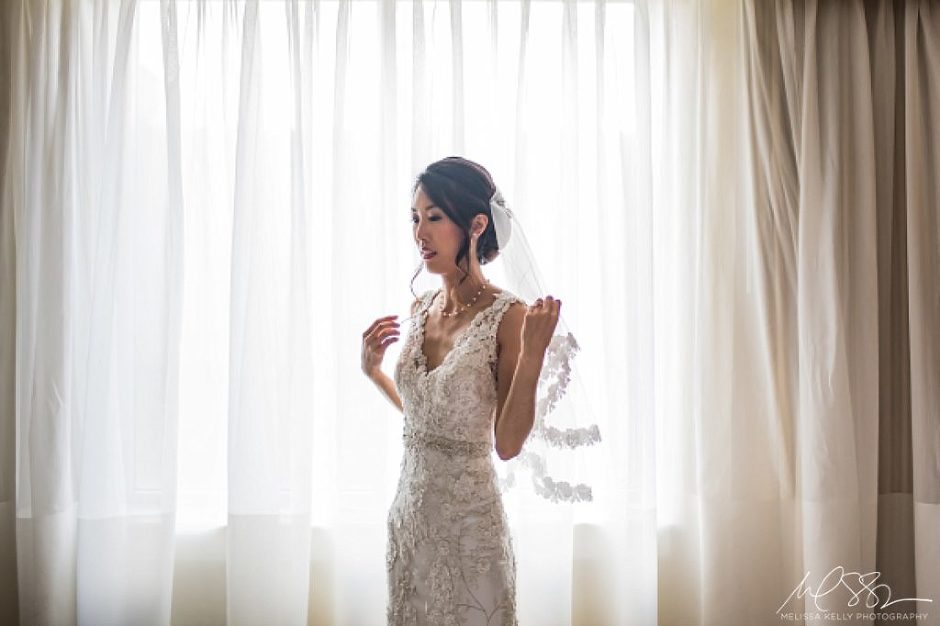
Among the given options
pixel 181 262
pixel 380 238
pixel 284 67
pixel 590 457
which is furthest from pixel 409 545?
pixel 284 67

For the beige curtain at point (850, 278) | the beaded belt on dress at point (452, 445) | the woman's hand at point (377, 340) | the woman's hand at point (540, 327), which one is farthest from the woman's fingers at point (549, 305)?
the beige curtain at point (850, 278)

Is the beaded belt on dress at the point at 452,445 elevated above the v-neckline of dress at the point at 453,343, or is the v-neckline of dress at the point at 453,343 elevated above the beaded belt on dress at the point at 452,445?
the v-neckline of dress at the point at 453,343

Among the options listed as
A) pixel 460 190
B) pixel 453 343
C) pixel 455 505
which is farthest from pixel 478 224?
pixel 455 505

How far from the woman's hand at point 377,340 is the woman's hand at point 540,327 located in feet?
1.72

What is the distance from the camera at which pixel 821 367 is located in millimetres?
2553

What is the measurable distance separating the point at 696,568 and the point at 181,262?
213cm

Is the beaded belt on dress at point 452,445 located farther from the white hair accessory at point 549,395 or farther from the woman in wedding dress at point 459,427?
the white hair accessory at point 549,395

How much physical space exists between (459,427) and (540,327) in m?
0.35

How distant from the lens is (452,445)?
1.80m

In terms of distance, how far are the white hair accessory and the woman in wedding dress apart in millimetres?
51

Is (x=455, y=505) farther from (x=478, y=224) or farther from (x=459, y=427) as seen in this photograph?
(x=478, y=224)

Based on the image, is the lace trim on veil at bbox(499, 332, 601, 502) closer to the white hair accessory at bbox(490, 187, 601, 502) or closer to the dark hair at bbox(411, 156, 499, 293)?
the white hair accessory at bbox(490, 187, 601, 502)

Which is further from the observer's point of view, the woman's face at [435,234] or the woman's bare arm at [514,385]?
the woman's face at [435,234]

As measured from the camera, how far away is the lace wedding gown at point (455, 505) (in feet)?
5.67
